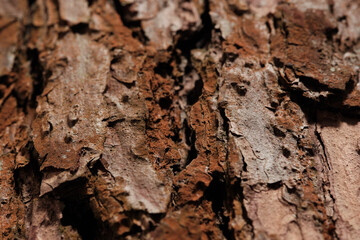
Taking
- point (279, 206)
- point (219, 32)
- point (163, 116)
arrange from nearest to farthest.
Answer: point (279, 206), point (163, 116), point (219, 32)

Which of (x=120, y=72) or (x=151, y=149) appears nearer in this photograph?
(x=151, y=149)

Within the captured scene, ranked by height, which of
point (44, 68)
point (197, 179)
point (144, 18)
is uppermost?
point (144, 18)

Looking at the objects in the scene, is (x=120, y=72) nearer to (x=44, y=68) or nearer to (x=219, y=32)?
(x=44, y=68)

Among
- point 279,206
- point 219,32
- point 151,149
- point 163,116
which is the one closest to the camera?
point 279,206

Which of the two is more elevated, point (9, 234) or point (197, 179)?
point (197, 179)

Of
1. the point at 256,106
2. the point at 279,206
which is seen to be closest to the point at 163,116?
the point at 256,106

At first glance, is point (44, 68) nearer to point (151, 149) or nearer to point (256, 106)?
point (151, 149)
